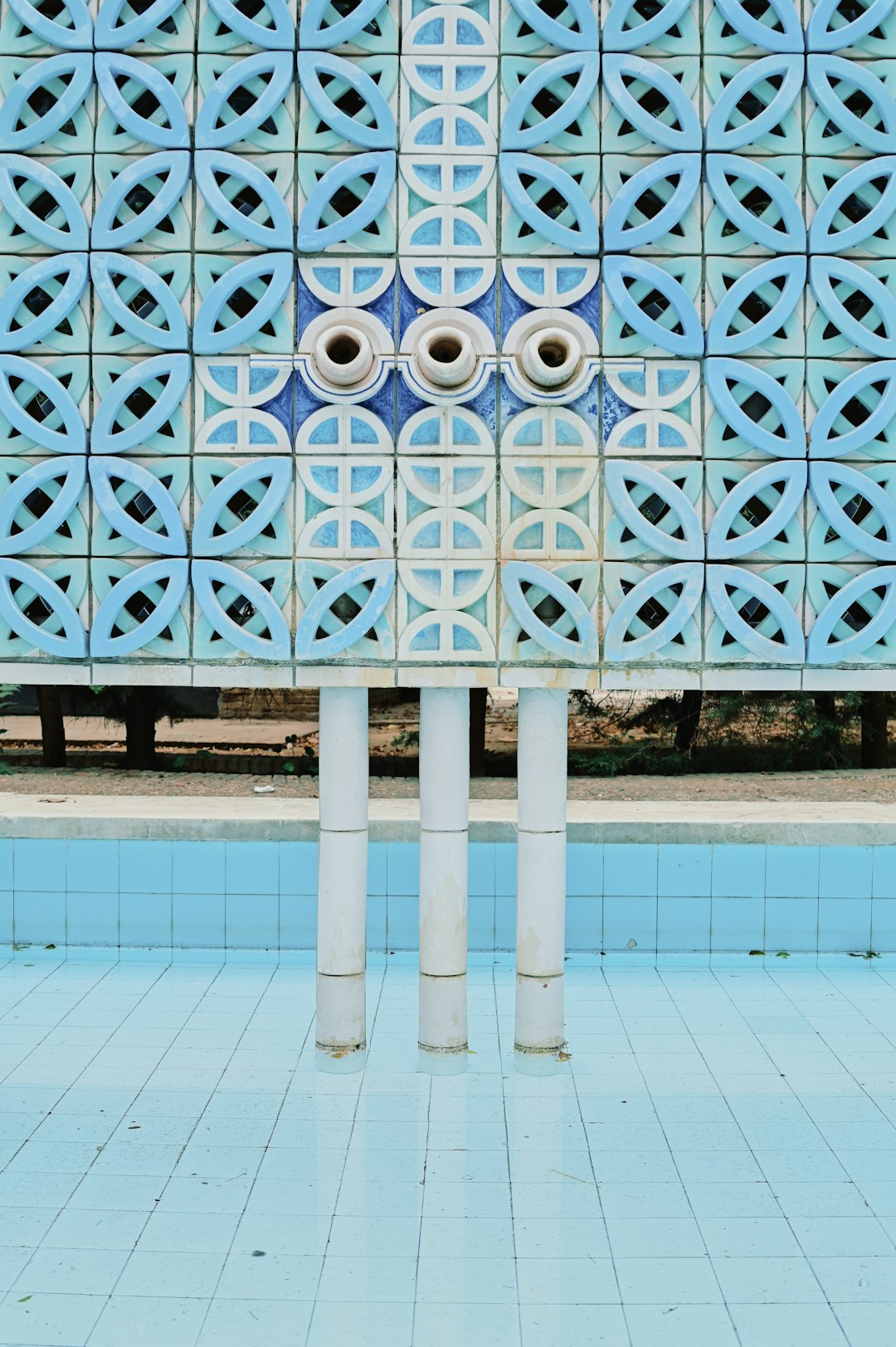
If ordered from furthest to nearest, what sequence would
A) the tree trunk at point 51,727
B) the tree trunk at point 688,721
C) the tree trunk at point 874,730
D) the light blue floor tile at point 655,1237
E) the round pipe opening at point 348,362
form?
1. the tree trunk at point 688,721
2. the tree trunk at point 874,730
3. the tree trunk at point 51,727
4. the round pipe opening at point 348,362
5. the light blue floor tile at point 655,1237

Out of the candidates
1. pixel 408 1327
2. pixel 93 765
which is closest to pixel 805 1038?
pixel 408 1327

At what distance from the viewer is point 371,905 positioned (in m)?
6.63

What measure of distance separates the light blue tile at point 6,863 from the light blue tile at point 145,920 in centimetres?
63

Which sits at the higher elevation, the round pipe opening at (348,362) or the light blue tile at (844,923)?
the round pipe opening at (348,362)

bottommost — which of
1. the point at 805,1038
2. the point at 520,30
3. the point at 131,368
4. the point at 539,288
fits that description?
the point at 805,1038

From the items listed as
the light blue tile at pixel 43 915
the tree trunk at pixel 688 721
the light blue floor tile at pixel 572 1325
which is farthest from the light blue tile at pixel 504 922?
the tree trunk at pixel 688 721

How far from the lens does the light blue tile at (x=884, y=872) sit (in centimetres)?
659

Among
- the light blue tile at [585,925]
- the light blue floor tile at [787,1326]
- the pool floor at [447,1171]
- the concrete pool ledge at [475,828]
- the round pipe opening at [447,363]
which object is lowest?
the pool floor at [447,1171]

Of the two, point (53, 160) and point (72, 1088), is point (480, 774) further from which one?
point (53, 160)

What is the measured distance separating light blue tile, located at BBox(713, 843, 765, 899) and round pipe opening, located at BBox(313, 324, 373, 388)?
3.33m

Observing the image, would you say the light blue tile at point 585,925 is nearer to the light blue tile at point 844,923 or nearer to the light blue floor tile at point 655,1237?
the light blue tile at point 844,923

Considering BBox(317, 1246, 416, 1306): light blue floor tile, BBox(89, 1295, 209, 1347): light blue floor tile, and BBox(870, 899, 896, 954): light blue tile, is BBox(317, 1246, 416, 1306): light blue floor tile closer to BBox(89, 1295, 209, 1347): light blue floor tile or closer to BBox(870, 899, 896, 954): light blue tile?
Result: BBox(89, 1295, 209, 1347): light blue floor tile

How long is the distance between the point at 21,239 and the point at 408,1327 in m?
4.16

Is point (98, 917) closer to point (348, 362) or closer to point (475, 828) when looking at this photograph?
point (475, 828)
